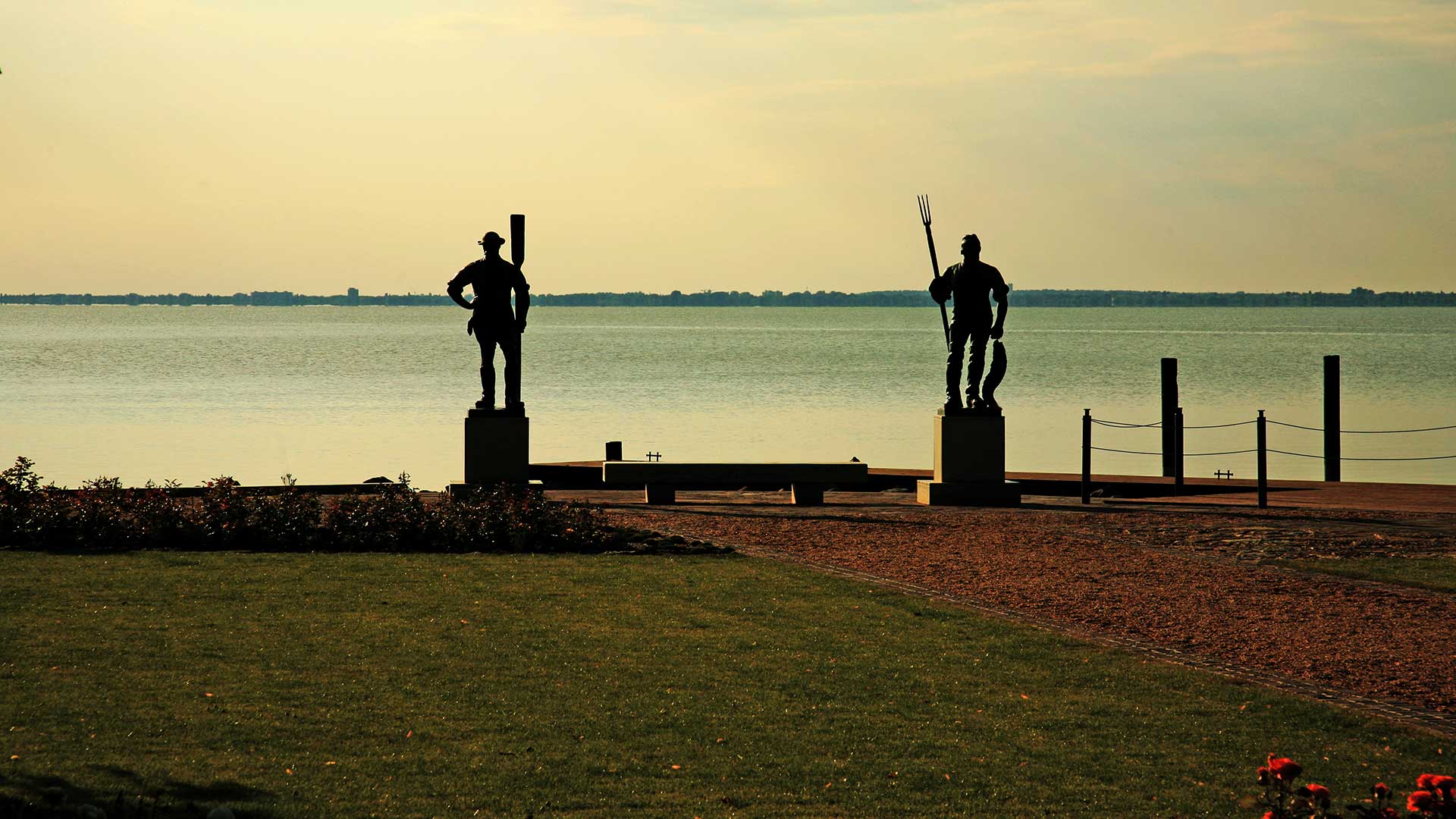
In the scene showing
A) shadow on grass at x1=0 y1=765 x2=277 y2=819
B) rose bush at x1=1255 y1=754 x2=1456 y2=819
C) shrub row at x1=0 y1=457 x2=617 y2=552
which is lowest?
shadow on grass at x1=0 y1=765 x2=277 y2=819

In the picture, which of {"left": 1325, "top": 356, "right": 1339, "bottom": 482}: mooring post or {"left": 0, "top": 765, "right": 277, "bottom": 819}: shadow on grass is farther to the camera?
{"left": 1325, "top": 356, "right": 1339, "bottom": 482}: mooring post

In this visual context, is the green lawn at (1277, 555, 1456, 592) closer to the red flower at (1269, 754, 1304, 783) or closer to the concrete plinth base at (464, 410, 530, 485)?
the red flower at (1269, 754, 1304, 783)

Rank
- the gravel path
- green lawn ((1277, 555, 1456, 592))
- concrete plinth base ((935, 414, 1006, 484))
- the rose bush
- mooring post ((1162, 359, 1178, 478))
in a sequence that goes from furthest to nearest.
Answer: mooring post ((1162, 359, 1178, 478))
concrete plinth base ((935, 414, 1006, 484))
green lawn ((1277, 555, 1456, 592))
the gravel path
the rose bush

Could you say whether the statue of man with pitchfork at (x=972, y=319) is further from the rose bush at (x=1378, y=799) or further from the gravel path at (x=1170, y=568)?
the rose bush at (x=1378, y=799)

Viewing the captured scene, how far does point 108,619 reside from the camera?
1123 cm

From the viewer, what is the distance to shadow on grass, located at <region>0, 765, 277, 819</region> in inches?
268

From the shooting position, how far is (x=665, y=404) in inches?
2430

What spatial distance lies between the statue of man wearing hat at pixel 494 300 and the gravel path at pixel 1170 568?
2.29 metres

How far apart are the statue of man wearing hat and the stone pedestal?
18.7 ft

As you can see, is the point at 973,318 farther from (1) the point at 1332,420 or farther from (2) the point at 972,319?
(1) the point at 1332,420

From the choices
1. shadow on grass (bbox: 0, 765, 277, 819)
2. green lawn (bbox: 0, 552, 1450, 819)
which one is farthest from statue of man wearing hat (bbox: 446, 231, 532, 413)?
shadow on grass (bbox: 0, 765, 277, 819)

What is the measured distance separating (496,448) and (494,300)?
204 centimetres

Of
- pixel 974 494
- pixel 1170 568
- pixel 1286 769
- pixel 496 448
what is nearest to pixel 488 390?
pixel 496 448

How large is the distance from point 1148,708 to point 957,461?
11381mm
